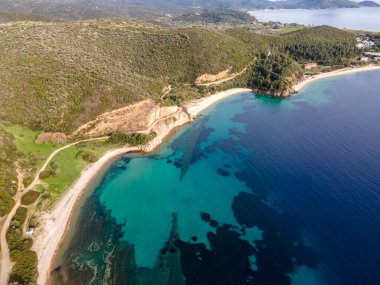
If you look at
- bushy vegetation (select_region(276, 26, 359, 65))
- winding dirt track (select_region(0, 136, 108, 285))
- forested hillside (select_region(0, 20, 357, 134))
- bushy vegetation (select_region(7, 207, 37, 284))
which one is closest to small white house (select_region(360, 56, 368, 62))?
bushy vegetation (select_region(276, 26, 359, 65))

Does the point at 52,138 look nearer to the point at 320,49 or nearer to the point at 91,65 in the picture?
the point at 91,65

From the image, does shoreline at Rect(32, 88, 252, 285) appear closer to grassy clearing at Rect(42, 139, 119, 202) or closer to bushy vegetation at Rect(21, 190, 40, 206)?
grassy clearing at Rect(42, 139, 119, 202)

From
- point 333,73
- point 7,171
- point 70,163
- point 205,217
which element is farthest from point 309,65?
point 7,171

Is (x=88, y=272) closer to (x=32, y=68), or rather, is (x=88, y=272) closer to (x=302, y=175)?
(x=302, y=175)

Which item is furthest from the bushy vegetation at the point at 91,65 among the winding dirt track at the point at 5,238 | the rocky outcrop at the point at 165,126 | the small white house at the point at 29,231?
the small white house at the point at 29,231

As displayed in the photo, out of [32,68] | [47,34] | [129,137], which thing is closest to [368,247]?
[129,137]

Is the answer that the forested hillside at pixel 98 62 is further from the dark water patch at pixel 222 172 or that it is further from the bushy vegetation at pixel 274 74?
the dark water patch at pixel 222 172
